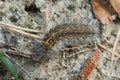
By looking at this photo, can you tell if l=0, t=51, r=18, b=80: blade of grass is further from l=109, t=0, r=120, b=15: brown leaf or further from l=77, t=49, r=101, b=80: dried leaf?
l=109, t=0, r=120, b=15: brown leaf

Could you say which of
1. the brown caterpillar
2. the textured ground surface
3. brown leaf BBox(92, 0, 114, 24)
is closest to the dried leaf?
the textured ground surface

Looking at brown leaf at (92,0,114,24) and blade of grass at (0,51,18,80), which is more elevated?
brown leaf at (92,0,114,24)

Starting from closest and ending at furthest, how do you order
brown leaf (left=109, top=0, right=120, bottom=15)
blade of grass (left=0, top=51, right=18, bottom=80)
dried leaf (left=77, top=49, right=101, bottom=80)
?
1. blade of grass (left=0, top=51, right=18, bottom=80)
2. dried leaf (left=77, top=49, right=101, bottom=80)
3. brown leaf (left=109, top=0, right=120, bottom=15)

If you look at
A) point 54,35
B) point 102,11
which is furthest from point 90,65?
point 102,11

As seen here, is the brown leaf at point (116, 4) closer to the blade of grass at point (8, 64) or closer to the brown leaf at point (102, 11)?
the brown leaf at point (102, 11)

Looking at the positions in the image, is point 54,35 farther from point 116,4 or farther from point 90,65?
point 116,4

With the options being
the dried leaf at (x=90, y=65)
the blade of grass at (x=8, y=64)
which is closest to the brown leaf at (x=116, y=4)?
the dried leaf at (x=90, y=65)

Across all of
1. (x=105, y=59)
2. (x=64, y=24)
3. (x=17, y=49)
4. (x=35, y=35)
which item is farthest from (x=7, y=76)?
(x=105, y=59)
